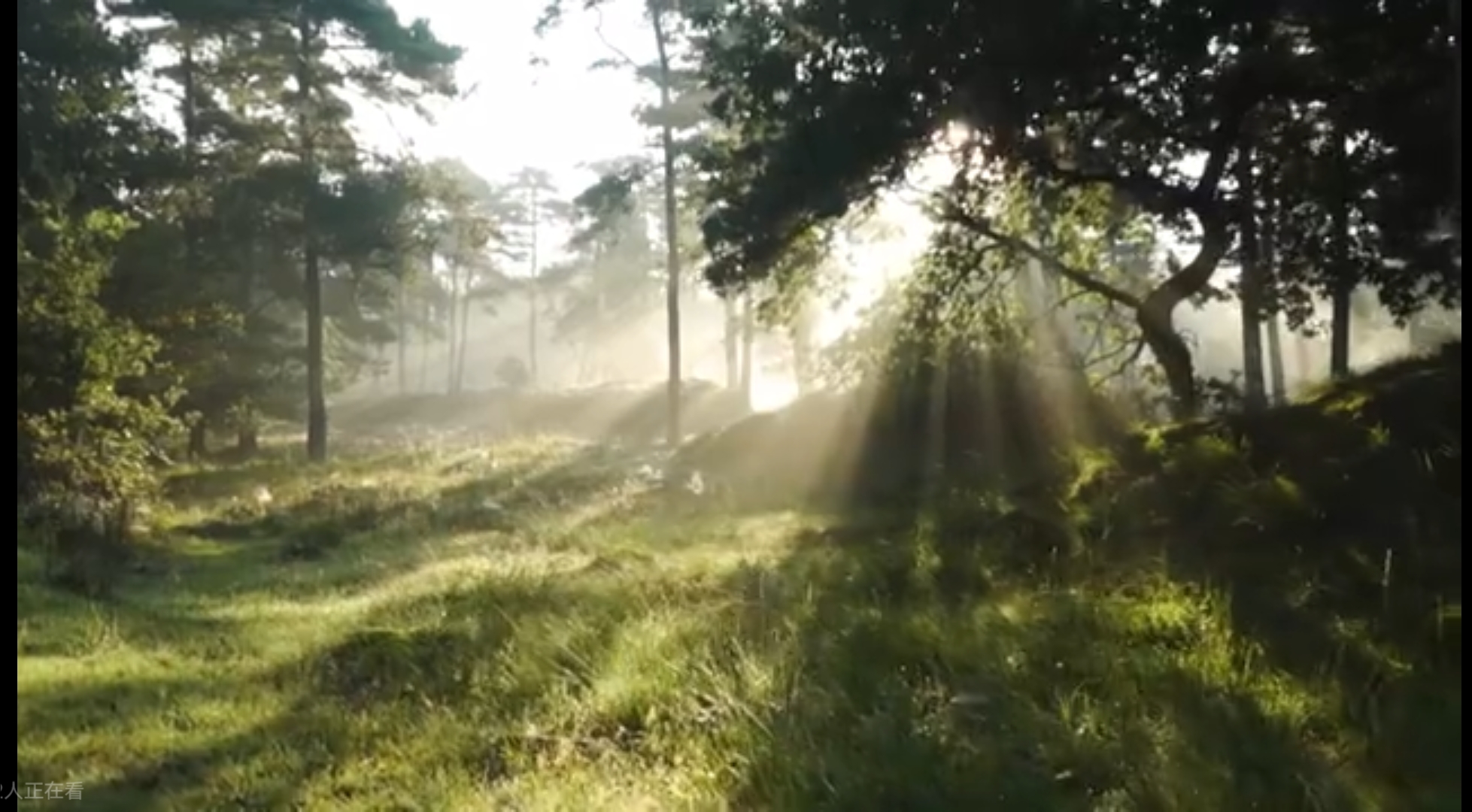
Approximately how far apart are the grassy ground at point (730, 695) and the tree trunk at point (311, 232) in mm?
17076

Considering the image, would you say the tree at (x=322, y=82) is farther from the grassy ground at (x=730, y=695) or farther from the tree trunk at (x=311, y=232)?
the grassy ground at (x=730, y=695)

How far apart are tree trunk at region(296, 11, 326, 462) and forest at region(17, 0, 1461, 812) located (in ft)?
0.37

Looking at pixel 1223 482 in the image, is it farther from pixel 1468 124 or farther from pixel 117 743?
pixel 117 743

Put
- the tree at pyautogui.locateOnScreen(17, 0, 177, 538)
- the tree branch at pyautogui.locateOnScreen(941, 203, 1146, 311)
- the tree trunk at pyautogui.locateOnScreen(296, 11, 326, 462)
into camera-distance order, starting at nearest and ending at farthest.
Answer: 1. the tree at pyautogui.locateOnScreen(17, 0, 177, 538)
2. the tree branch at pyautogui.locateOnScreen(941, 203, 1146, 311)
3. the tree trunk at pyautogui.locateOnScreen(296, 11, 326, 462)

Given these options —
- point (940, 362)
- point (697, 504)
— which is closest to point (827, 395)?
point (940, 362)

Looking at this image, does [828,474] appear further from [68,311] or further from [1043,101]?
[68,311]

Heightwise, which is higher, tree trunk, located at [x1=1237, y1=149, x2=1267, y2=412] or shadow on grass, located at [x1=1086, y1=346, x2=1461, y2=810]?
tree trunk, located at [x1=1237, y1=149, x2=1267, y2=412]

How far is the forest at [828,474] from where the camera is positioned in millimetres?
5172

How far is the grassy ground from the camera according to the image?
14.6ft

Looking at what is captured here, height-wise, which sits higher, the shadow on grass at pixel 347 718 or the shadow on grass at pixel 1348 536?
the shadow on grass at pixel 1348 536

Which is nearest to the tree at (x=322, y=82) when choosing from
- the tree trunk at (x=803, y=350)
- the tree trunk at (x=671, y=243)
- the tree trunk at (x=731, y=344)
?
the tree trunk at (x=671, y=243)

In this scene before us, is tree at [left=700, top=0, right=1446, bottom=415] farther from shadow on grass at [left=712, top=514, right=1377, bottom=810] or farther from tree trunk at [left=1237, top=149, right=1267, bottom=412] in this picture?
shadow on grass at [left=712, top=514, right=1377, bottom=810]

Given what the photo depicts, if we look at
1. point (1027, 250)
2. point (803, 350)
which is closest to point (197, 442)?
point (803, 350)

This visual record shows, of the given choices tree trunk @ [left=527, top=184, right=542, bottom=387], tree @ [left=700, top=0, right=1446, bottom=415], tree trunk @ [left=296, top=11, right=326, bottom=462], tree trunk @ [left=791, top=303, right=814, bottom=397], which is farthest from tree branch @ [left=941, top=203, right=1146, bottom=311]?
tree trunk @ [left=527, top=184, right=542, bottom=387]
